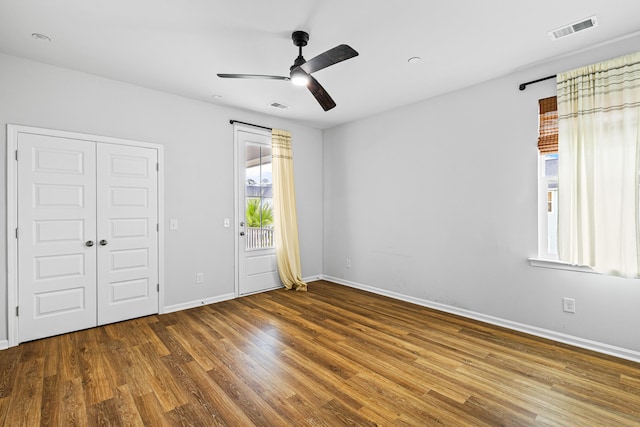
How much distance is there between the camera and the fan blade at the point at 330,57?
6.98 feet

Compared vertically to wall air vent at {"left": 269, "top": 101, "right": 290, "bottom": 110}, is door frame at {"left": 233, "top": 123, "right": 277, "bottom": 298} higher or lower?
lower

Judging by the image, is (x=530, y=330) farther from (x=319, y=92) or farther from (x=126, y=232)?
(x=126, y=232)

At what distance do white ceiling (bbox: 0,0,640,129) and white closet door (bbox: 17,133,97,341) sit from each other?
3.10ft

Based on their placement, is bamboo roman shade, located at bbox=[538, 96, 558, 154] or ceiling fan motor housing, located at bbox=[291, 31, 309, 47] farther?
bamboo roman shade, located at bbox=[538, 96, 558, 154]

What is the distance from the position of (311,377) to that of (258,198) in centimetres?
297

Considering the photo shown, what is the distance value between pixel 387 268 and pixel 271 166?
2.43 m

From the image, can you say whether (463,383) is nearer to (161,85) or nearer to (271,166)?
(271,166)

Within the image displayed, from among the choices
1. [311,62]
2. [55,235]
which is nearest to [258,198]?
[55,235]

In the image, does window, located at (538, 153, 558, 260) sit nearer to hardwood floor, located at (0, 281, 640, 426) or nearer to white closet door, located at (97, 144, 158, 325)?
hardwood floor, located at (0, 281, 640, 426)

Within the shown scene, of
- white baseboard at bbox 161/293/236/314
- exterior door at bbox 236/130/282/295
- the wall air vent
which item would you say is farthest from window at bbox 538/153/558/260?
white baseboard at bbox 161/293/236/314

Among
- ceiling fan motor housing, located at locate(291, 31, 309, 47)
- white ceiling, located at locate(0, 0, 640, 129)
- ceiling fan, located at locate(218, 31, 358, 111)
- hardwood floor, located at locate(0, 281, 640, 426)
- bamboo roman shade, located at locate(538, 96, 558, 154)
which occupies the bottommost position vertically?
hardwood floor, located at locate(0, 281, 640, 426)

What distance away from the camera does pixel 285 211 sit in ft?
16.0

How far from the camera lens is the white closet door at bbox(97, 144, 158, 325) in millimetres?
3375

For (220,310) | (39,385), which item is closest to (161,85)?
(220,310)
